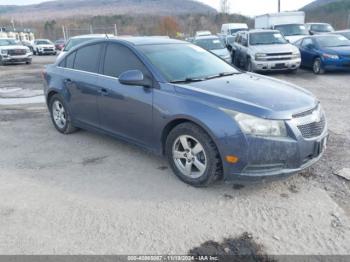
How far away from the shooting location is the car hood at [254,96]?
3.46 meters

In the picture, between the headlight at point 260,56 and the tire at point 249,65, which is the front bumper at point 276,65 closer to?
the headlight at point 260,56

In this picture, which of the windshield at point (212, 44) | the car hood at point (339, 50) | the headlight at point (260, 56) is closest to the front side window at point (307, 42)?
the car hood at point (339, 50)

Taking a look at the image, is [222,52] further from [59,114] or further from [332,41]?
[59,114]

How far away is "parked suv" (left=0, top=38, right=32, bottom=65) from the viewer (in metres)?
20.5

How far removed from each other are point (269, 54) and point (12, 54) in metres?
15.8

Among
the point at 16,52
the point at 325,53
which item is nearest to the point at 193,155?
the point at 325,53

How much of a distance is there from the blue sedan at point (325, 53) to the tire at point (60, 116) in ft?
31.9

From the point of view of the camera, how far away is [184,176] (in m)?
3.97

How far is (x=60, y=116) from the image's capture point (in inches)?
236

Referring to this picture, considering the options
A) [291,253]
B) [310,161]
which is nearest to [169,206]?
[291,253]

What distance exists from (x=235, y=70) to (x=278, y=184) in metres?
1.83

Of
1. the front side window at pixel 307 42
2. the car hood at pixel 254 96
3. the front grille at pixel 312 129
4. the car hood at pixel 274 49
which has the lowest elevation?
the front grille at pixel 312 129

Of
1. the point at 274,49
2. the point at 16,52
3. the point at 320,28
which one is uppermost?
the point at 320,28

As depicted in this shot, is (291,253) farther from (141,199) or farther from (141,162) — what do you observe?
(141,162)
